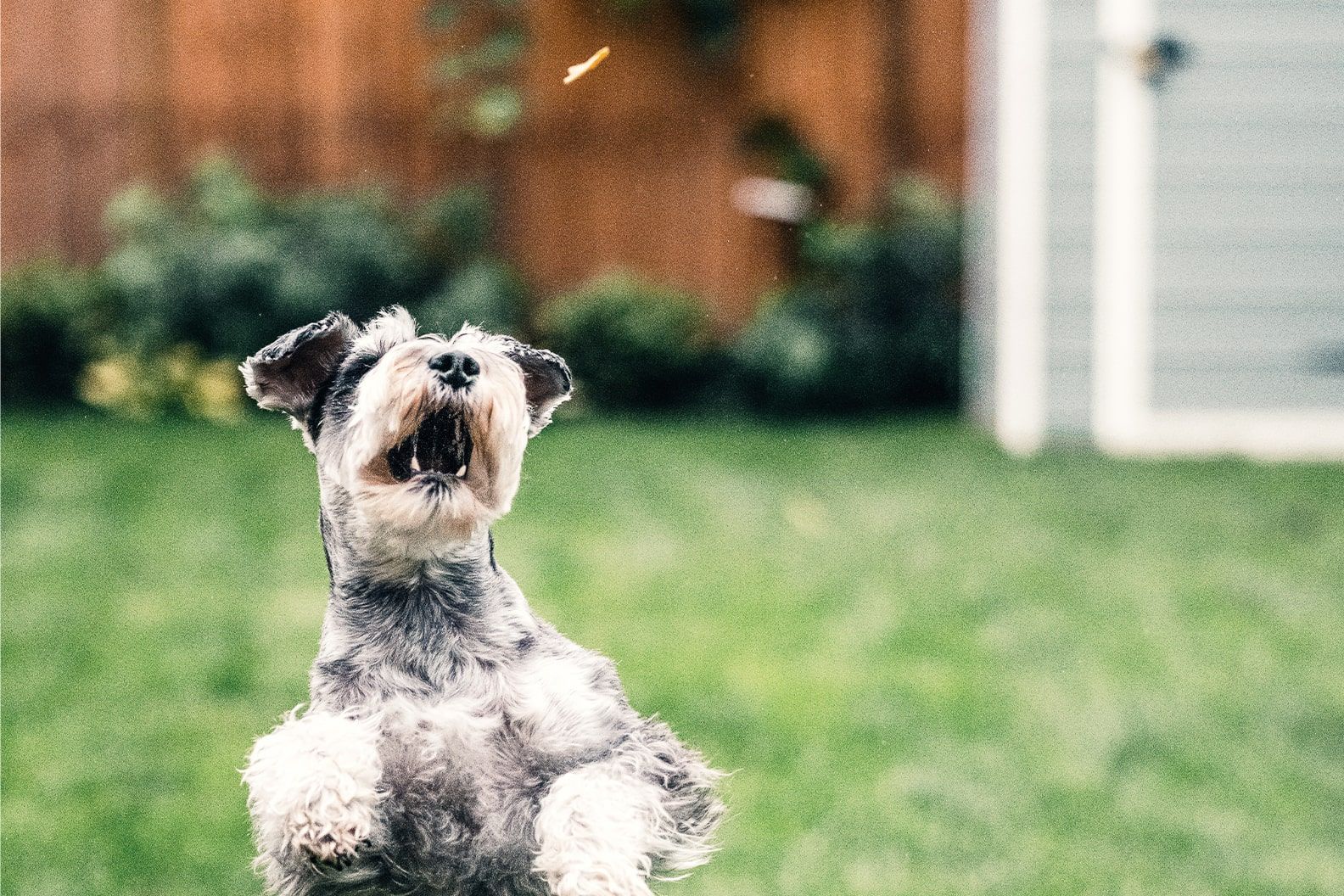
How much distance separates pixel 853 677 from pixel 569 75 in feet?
19.6

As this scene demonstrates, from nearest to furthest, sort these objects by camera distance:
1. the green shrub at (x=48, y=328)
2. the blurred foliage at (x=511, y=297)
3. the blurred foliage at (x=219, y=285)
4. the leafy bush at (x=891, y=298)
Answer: the blurred foliage at (x=219, y=285)
the blurred foliage at (x=511, y=297)
the green shrub at (x=48, y=328)
the leafy bush at (x=891, y=298)

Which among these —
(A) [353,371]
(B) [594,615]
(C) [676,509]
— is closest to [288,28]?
(C) [676,509]

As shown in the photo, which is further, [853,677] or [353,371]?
[853,677]

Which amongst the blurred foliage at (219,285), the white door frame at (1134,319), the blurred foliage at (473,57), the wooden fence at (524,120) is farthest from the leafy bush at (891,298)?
the blurred foliage at (473,57)

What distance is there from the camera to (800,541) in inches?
335

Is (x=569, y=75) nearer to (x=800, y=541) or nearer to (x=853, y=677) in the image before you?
(x=853, y=677)

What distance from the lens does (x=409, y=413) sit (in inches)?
22.5

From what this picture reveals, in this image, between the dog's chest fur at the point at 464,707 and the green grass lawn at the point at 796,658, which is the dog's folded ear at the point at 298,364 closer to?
the dog's chest fur at the point at 464,707

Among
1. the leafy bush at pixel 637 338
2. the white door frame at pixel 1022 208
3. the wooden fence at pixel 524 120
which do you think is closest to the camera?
the leafy bush at pixel 637 338

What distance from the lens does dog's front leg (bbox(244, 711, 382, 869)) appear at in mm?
573

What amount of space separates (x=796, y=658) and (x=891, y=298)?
267 inches

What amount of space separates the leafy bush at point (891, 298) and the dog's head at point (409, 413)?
11226 millimetres

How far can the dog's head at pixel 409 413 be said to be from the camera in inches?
22.0

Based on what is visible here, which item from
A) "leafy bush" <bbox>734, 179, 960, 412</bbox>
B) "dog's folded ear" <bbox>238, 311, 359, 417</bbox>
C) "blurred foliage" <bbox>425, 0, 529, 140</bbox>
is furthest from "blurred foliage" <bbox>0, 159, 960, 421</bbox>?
"dog's folded ear" <bbox>238, 311, 359, 417</bbox>
